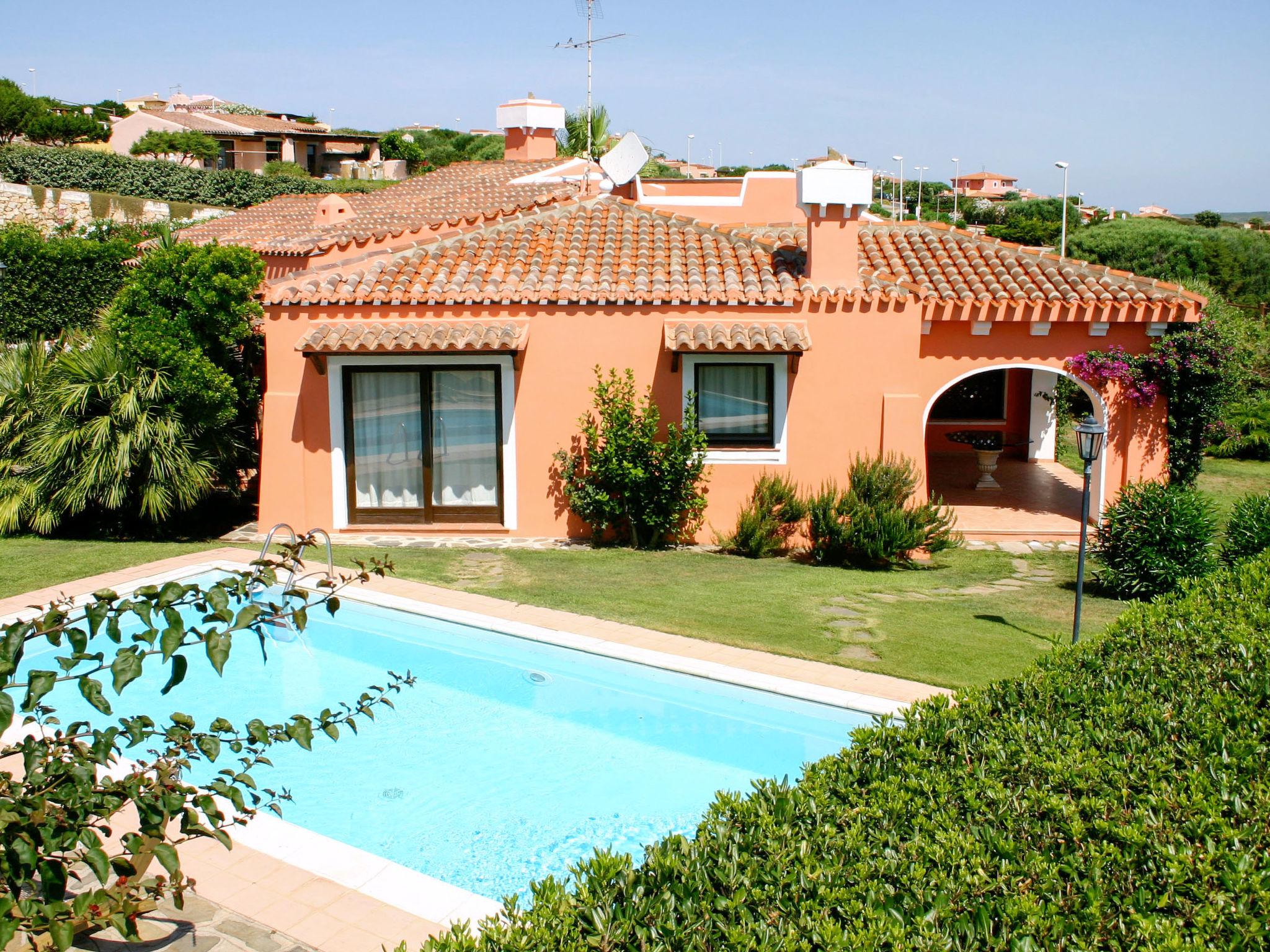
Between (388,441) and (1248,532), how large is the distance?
1198cm

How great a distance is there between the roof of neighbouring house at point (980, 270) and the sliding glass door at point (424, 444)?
6.05 m

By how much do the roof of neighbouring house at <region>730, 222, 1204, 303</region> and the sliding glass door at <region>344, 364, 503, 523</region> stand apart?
6050mm

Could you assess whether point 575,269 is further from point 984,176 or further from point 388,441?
point 984,176

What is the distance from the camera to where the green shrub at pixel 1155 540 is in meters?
13.5

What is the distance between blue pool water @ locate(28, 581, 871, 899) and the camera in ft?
28.2

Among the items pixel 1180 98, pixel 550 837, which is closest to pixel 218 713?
pixel 550 837

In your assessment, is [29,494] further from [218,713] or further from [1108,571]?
[1108,571]

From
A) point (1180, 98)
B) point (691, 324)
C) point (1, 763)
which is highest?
point (1180, 98)

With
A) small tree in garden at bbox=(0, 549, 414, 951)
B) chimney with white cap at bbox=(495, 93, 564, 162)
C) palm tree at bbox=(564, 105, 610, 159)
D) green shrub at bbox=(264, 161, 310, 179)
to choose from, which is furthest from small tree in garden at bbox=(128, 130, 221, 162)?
small tree in garden at bbox=(0, 549, 414, 951)

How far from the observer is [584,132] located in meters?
44.9

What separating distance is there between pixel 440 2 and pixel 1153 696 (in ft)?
96.7

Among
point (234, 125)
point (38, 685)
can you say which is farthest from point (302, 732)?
point (234, 125)

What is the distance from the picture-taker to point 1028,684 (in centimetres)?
684

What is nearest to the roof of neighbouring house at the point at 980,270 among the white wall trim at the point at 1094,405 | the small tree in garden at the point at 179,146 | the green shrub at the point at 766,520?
the white wall trim at the point at 1094,405
